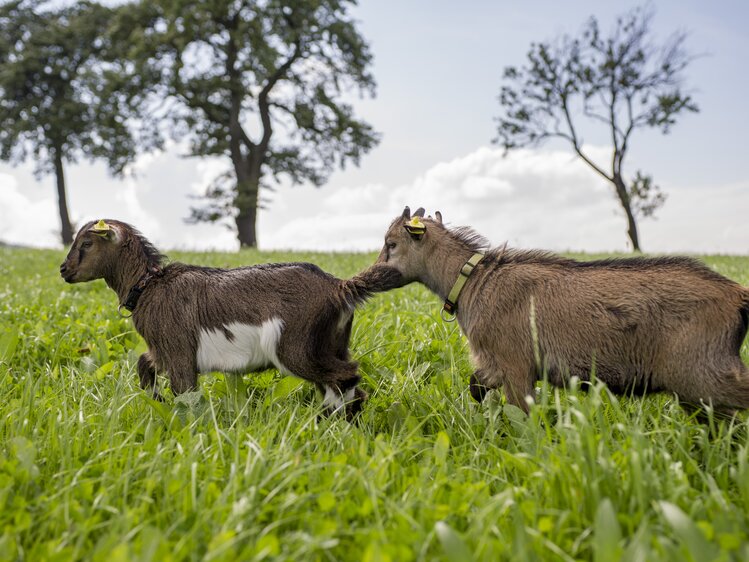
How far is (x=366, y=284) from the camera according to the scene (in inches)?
160

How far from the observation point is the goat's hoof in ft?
12.8

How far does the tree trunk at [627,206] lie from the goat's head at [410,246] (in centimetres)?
2691

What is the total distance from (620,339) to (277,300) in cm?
201

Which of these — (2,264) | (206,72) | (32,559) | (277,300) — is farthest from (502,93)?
(32,559)

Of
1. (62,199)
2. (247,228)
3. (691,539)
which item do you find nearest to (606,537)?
(691,539)

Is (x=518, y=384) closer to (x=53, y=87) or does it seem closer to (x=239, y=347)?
(x=239, y=347)

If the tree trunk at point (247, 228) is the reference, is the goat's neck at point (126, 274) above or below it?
below

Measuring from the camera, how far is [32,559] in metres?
2.27

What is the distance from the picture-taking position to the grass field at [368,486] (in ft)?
7.18

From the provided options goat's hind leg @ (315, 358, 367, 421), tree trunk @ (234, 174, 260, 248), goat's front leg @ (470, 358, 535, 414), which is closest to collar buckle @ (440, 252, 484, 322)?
goat's front leg @ (470, 358, 535, 414)

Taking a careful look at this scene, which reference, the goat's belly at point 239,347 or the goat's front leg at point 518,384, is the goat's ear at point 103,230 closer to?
the goat's belly at point 239,347

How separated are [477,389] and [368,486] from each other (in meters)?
1.48

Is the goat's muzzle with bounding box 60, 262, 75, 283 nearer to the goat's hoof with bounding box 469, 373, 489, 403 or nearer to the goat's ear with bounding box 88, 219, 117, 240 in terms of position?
the goat's ear with bounding box 88, 219, 117, 240

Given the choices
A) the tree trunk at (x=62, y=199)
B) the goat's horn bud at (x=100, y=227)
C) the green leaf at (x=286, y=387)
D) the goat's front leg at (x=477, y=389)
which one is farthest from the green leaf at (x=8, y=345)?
the tree trunk at (x=62, y=199)
